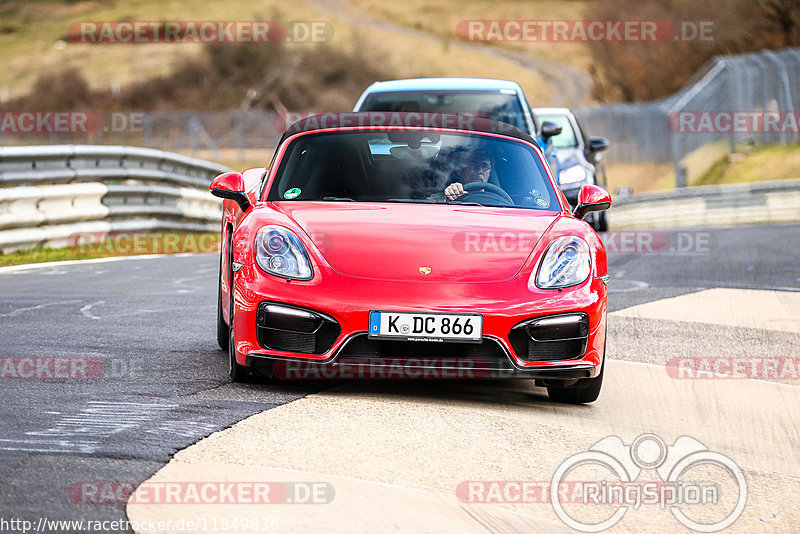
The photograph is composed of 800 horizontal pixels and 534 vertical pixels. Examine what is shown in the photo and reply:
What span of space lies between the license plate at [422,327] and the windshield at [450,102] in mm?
7119

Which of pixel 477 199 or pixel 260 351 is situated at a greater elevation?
pixel 477 199

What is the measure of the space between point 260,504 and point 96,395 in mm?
1839

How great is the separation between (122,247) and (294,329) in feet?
30.8

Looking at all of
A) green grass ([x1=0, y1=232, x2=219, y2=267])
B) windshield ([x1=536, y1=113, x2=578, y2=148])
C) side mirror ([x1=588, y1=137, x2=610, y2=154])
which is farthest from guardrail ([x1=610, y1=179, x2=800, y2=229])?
green grass ([x1=0, y1=232, x2=219, y2=267])

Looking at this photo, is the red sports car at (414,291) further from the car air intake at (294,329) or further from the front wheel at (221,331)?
the front wheel at (221,331)

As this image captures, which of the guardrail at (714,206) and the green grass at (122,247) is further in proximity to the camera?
the guardrail at (714,206)

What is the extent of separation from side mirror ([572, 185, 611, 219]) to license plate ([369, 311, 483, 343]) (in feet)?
4.04

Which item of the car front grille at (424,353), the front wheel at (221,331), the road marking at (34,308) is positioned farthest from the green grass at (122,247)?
the car front grille at (424,353)

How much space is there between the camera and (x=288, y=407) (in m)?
5.36

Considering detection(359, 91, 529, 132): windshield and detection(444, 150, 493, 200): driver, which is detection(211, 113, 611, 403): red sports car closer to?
detection(444, 150, 493, 200): driver

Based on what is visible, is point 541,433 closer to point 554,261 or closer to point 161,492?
point 554,261

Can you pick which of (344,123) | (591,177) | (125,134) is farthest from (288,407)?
(125,134)

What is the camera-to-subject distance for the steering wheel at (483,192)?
650cm

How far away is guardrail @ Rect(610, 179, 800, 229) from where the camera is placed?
23688mm
